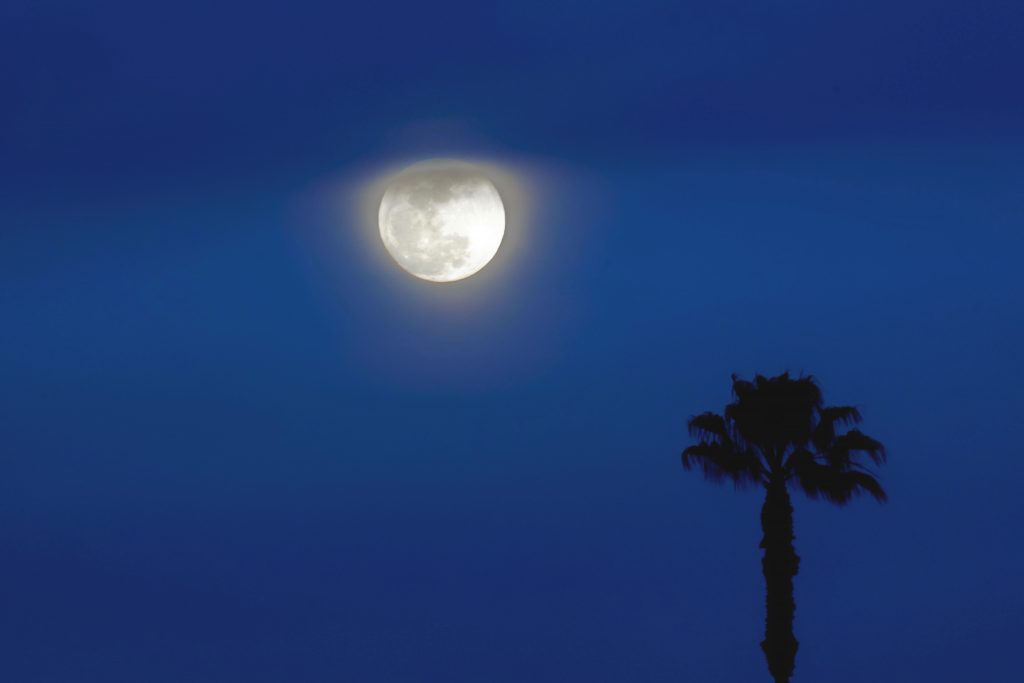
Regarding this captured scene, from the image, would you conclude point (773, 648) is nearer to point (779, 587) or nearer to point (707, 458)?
point (779, 587)

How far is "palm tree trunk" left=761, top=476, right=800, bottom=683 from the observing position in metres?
42.5

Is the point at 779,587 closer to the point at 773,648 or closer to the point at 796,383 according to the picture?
the point at 773,648

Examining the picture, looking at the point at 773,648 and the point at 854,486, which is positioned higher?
the point at 854,486

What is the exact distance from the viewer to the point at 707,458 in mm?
43688

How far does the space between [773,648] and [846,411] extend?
18.4 feet

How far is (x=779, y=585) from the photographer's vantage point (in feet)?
140

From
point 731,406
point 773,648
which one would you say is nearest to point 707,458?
point 731,406

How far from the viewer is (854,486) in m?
42.8

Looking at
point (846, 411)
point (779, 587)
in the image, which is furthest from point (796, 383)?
point (779, 587)

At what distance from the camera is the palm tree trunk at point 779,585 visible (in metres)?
42.5

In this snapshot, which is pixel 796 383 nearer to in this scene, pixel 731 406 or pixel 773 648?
pixel 731 406

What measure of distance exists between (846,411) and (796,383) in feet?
4.37

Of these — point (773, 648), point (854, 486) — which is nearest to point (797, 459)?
point (854, 486)

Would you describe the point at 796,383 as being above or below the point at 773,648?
above
